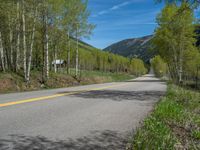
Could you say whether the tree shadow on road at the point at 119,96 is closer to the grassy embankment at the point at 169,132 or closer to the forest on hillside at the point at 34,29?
the grassy embankment at the point at 169,132

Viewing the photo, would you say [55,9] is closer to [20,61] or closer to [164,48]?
[20,61]

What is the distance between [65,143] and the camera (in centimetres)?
456

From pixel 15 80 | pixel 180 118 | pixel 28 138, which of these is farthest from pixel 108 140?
pixel 15 80

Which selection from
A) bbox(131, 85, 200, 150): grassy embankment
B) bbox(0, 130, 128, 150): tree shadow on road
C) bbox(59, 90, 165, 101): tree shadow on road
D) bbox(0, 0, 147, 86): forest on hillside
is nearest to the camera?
bbox(0, 130, 128, 150): tree shadow on road

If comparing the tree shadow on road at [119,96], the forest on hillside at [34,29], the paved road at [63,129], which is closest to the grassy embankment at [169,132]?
the paved road at [63,129]

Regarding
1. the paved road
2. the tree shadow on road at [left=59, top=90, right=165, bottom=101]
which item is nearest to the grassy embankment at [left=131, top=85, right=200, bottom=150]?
the paved road

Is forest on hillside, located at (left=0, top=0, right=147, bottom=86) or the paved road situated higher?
forest on hillside, located at (left=0, top=0, right=147, bottom=86)

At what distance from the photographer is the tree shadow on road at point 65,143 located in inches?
170

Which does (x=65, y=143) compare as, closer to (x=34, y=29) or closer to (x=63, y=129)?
(x=63, y=129)

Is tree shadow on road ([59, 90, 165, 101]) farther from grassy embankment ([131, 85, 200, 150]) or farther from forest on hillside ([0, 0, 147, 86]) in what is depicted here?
forest on hillside ([0, 0, 147, 86])

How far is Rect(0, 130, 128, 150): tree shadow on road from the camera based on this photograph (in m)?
4.31

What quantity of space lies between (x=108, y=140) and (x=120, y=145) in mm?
335

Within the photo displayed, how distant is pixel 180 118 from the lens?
7047 mm

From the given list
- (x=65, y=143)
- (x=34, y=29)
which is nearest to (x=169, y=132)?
(x=65, y=143)
